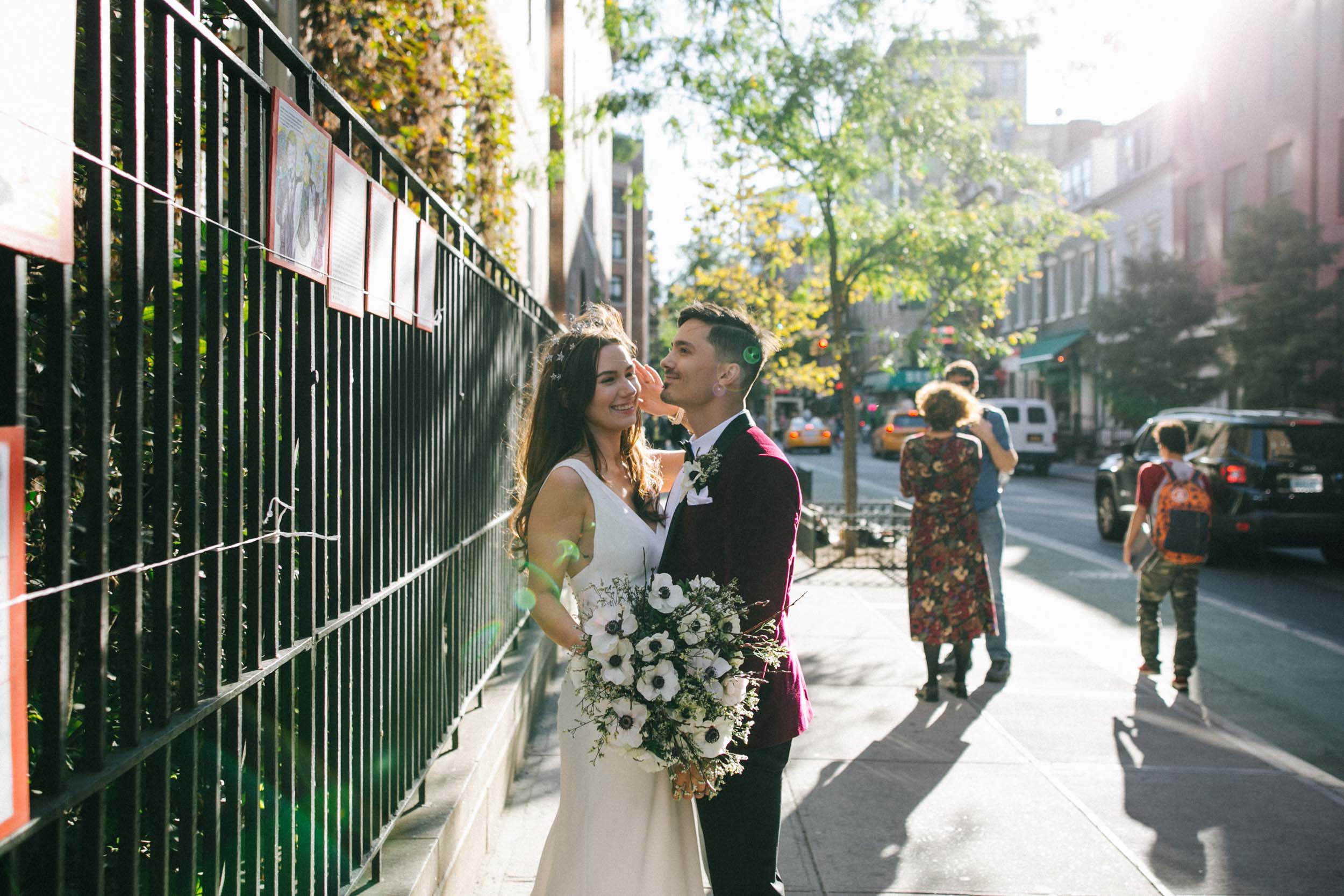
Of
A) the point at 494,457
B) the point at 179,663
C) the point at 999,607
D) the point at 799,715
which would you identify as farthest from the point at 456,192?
the point at 179,663

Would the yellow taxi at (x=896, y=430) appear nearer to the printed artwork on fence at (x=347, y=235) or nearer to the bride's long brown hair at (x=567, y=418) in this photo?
the bride's long brown hair at (x=567, y=418)

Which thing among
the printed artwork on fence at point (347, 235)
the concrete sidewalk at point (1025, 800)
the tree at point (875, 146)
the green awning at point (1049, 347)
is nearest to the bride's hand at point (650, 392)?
the printed artwork on fence at point (347, 235)

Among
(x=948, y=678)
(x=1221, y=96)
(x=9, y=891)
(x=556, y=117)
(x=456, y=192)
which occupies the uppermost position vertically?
(x=1221, y=96)

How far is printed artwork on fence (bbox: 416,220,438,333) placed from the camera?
3.63 metres

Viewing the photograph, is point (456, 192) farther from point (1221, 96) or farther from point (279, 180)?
point (1221, 96)

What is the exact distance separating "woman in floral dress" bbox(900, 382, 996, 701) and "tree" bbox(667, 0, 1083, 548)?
6.18m

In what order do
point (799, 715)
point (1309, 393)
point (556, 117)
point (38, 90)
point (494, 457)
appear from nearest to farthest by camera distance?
point (38, 90) → point (799, 715) → point (494, 457) → point (556, 117) → point (1309, 393)

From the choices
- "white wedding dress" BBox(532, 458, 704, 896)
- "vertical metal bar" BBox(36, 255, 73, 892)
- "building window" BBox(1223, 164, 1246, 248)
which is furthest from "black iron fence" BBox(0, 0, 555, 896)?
"building window" BBox(1223, 164, 1246, 248)

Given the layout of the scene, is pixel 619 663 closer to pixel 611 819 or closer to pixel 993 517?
pixel 611 819

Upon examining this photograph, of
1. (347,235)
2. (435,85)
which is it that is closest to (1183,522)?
(435,85)

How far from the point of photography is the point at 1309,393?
2088 cm

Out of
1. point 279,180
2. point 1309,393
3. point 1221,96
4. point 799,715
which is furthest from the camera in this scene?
point 1221,96

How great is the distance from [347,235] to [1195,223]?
34.3 meters

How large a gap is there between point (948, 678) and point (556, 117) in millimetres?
8028
